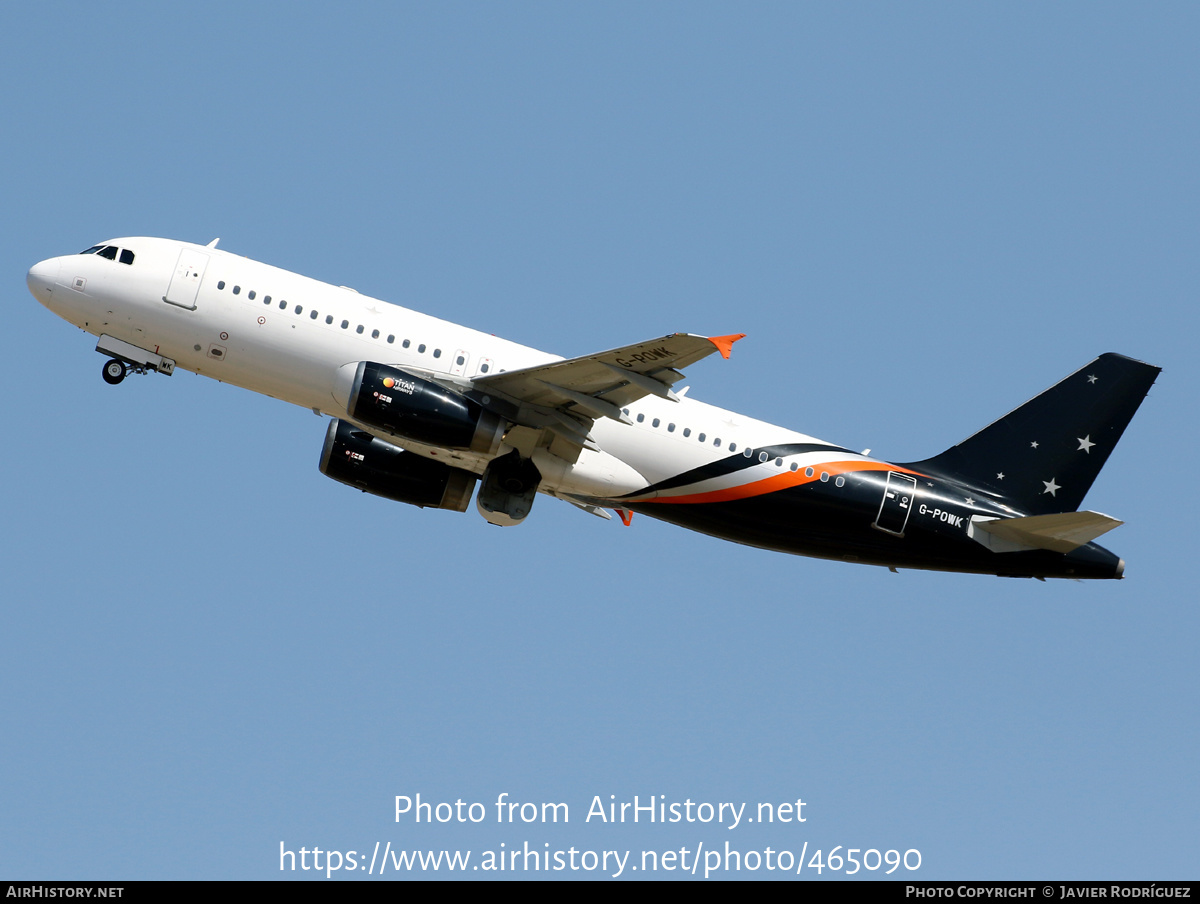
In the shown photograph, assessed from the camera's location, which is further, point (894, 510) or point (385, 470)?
point (385, 470)

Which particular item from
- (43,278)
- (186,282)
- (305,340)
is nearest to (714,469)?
(305,340)

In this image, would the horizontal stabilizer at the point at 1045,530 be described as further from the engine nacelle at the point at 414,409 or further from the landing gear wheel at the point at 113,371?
the landing gear wheel at the point at 113,371

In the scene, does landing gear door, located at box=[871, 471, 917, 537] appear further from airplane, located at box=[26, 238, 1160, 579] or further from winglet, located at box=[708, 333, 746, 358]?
winglet, located at box=[708, 333, 746, 358]

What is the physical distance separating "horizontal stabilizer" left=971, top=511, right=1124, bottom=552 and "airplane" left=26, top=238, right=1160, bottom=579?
0.17 ft

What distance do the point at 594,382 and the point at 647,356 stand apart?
8.04 ft

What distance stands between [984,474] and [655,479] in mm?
9488

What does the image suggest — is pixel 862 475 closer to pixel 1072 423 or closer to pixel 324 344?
pixel 1072 423

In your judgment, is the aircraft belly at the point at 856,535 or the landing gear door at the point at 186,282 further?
the aircraft belly at the point at 856,535

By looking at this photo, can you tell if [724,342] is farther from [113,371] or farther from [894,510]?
[113,371]

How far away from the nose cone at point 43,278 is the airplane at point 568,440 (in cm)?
6

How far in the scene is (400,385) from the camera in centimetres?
3159

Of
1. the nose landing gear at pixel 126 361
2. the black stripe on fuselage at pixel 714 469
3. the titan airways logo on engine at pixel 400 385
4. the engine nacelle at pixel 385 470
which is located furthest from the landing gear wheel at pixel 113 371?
the black stripe on fuselage at pixel 714 469

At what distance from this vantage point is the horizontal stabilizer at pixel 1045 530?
32.4m

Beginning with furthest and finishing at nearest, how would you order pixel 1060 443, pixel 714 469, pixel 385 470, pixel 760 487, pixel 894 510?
1. pixel 1060 443
2. pixel 385 470
3. pixel 894 510
4. pixel 760 487
5. pixel 714 469
